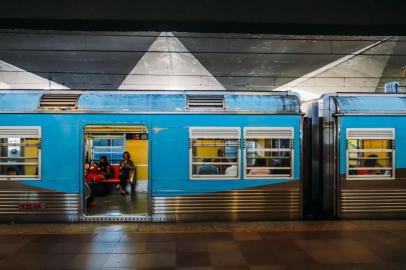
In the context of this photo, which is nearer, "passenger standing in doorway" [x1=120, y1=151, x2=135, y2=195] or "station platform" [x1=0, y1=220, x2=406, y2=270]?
"station platform" [x1=0, y1=220, x2=406, y2=270]

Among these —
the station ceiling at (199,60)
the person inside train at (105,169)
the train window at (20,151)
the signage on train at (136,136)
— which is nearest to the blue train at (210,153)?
the train window at (20,151)

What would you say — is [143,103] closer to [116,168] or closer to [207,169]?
[207,169]

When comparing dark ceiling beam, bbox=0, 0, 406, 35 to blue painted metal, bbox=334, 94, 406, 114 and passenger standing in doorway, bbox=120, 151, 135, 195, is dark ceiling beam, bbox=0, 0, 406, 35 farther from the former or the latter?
passenger standing in doorway, bbox=120, 151, 135, 195

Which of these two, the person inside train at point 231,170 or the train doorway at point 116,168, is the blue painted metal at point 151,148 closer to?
the person inside train at point 231,170

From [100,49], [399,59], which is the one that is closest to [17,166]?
[100,49]

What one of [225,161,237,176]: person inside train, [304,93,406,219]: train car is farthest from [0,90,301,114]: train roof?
[225,161,237,176]: person inside train

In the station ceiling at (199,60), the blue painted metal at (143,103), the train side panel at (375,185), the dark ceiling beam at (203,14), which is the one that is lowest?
the train side panel at (375,185)

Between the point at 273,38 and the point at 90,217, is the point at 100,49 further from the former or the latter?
the point at 90,217

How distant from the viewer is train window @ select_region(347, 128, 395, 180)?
28.8ft

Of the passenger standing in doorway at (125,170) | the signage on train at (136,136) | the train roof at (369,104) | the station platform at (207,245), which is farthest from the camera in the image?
the signage on train at (136,136)

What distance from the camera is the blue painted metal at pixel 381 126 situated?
8.77 metres

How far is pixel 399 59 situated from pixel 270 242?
35.0ft

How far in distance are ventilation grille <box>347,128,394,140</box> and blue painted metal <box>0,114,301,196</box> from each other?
6.33 ft

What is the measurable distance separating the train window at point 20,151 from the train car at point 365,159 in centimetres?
638
